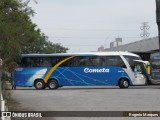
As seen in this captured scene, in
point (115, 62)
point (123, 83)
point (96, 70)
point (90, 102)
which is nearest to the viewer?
point (90, 102)

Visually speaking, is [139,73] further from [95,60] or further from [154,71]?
[95,60]

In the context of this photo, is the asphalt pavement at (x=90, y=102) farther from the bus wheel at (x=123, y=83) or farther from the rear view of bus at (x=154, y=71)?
the rear view of bus at (x=154, y=71)

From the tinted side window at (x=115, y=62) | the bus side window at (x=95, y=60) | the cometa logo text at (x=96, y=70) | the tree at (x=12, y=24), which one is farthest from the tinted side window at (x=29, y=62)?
the tree at (x=12, y=24)

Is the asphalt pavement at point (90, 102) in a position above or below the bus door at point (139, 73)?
below

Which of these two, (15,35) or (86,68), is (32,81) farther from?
(15,35)

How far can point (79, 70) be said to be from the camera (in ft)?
111

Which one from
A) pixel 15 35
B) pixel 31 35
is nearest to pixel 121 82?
pixel 31 35

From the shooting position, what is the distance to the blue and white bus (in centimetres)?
3359

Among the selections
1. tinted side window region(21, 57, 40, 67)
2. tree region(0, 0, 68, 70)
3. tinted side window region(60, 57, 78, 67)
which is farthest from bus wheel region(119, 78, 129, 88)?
tree region(0, 0, 68, 70)

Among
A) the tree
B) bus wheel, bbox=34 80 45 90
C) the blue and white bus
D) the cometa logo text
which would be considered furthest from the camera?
bus wheel, bbox=34 80 45 90

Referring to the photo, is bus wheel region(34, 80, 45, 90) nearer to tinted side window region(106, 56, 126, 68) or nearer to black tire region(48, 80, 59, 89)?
black tire region(48, 80, 59, 89)

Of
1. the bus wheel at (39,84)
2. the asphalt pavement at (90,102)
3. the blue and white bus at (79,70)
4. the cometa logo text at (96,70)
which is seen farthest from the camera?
the bus wheel at (39,84)

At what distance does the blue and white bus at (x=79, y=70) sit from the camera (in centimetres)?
3359

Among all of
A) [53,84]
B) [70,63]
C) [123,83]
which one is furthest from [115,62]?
[53,84]
